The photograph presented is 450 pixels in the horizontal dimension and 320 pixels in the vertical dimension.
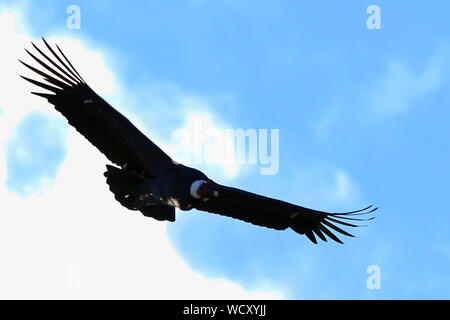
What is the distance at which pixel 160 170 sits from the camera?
58.0 feet

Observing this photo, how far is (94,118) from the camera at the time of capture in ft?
57.6

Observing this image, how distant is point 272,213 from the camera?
1969cm

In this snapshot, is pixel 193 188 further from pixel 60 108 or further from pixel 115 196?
pixel 60 108

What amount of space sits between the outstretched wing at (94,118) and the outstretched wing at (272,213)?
1595mm

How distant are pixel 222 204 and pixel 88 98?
3.91 metres

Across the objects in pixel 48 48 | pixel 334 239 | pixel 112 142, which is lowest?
pixel 334 239

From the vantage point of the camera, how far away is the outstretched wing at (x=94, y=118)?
17.3 m

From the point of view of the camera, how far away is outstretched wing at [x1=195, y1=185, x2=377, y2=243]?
1895cm

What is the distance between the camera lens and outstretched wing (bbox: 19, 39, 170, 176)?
17.3 m

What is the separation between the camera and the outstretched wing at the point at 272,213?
62.2 feet

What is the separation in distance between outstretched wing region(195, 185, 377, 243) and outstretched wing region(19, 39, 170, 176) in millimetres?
1595

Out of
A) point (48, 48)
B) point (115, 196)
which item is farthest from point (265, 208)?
point (48, 48)

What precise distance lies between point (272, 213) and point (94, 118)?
4733mm
